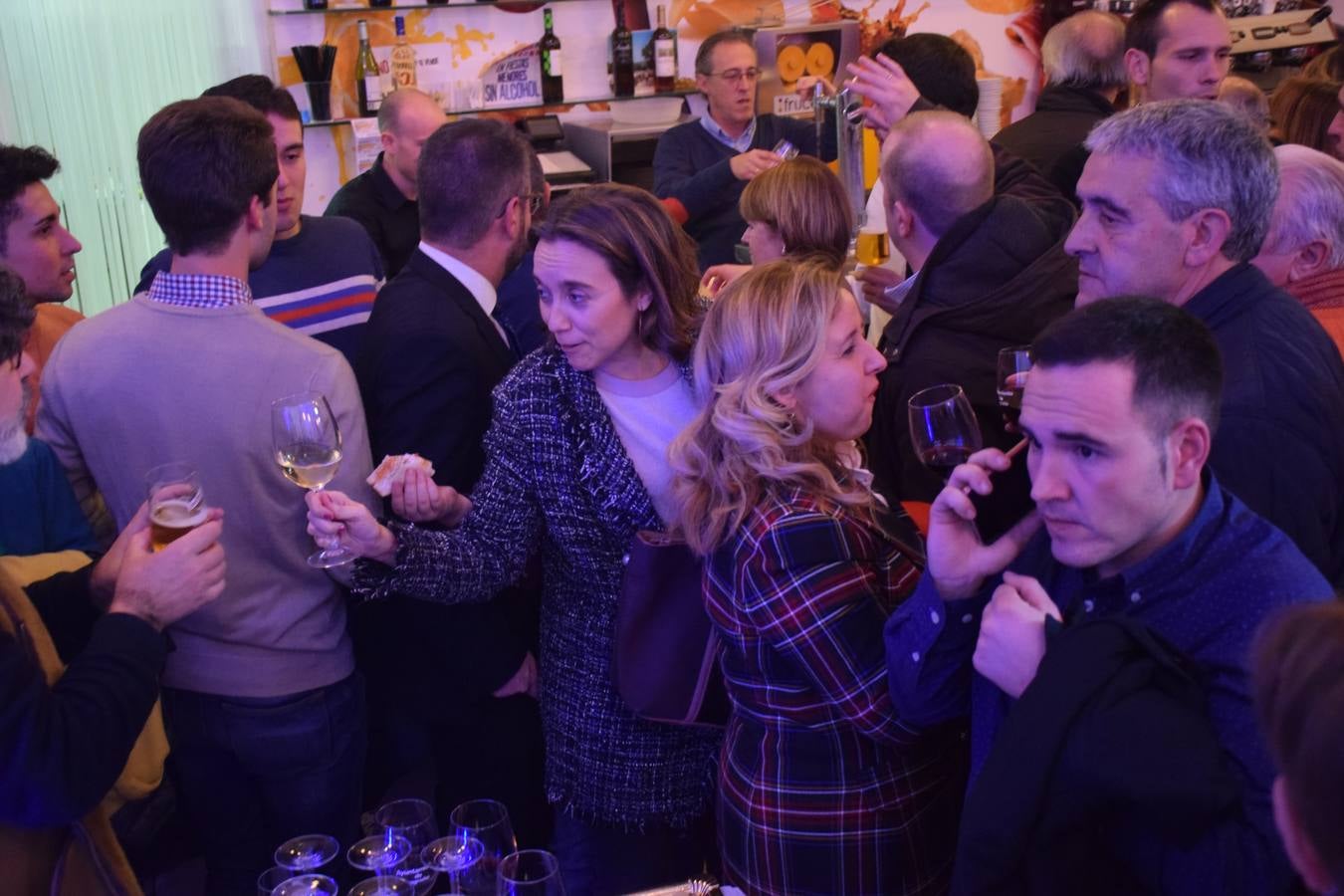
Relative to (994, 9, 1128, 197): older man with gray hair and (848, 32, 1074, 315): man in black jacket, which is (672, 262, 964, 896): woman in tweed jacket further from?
(994, 9, 1128, 197): older man with gray hair

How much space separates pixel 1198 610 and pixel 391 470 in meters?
1.35

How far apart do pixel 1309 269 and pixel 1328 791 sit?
1851mm

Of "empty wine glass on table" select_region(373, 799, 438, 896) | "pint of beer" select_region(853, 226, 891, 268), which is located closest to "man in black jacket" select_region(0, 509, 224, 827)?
"empty wine glass on table" select_region(373, 799, 438, 896)

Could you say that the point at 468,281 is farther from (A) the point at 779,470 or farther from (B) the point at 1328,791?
(B) the point at 1328,791

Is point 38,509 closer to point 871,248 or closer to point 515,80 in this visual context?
point 871,248

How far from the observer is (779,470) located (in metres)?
1.85

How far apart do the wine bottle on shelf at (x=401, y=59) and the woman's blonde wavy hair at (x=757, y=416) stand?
4.03m

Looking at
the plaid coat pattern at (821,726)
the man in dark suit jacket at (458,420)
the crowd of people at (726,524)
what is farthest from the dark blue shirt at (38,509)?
the plaid coat pattern at (821,726)

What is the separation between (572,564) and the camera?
225cm

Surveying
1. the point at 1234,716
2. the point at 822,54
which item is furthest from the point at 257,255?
the point at 822,54

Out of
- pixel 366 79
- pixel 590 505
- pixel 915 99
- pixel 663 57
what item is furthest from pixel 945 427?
pixel 663 57

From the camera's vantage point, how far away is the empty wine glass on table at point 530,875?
148 cm

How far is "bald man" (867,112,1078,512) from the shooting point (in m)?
2.65

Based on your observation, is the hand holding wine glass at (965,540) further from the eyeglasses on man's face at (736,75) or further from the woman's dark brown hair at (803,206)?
the eyeglasses on man's face at (736,75)
